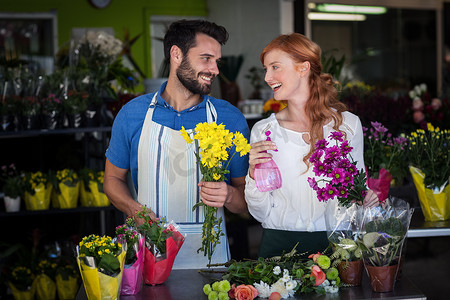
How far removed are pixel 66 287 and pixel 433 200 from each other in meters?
2.55

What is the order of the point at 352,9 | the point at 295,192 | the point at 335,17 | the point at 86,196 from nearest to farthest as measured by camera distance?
the point at 295,192
the point at 86,196
the point at 335,17
the point at 352,9

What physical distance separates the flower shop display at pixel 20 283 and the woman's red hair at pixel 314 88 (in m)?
2.58

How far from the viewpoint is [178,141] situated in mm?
2543

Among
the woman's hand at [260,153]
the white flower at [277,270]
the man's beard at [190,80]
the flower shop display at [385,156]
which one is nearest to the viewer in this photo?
the white flower at [277,270]

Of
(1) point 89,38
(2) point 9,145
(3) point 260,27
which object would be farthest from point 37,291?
(3) point 260,27

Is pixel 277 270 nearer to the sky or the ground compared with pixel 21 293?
nearer to the sky

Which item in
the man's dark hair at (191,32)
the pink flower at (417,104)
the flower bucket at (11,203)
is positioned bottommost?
the flower bucket at (11,203)

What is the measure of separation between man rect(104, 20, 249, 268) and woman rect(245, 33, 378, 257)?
0.19m

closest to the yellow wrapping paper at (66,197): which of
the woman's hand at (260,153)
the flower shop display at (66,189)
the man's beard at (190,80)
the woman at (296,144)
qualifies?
the flower shop display at (66,189)

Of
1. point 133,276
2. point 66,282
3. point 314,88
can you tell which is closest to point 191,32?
point 314,88

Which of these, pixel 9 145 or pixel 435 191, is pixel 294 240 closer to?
pixel 435 191

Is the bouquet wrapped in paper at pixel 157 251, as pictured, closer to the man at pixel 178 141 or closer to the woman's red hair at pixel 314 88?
the man at pixel 178 141

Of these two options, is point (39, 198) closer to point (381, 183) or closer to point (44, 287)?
point (44, 287)

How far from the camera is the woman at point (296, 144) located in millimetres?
2350
